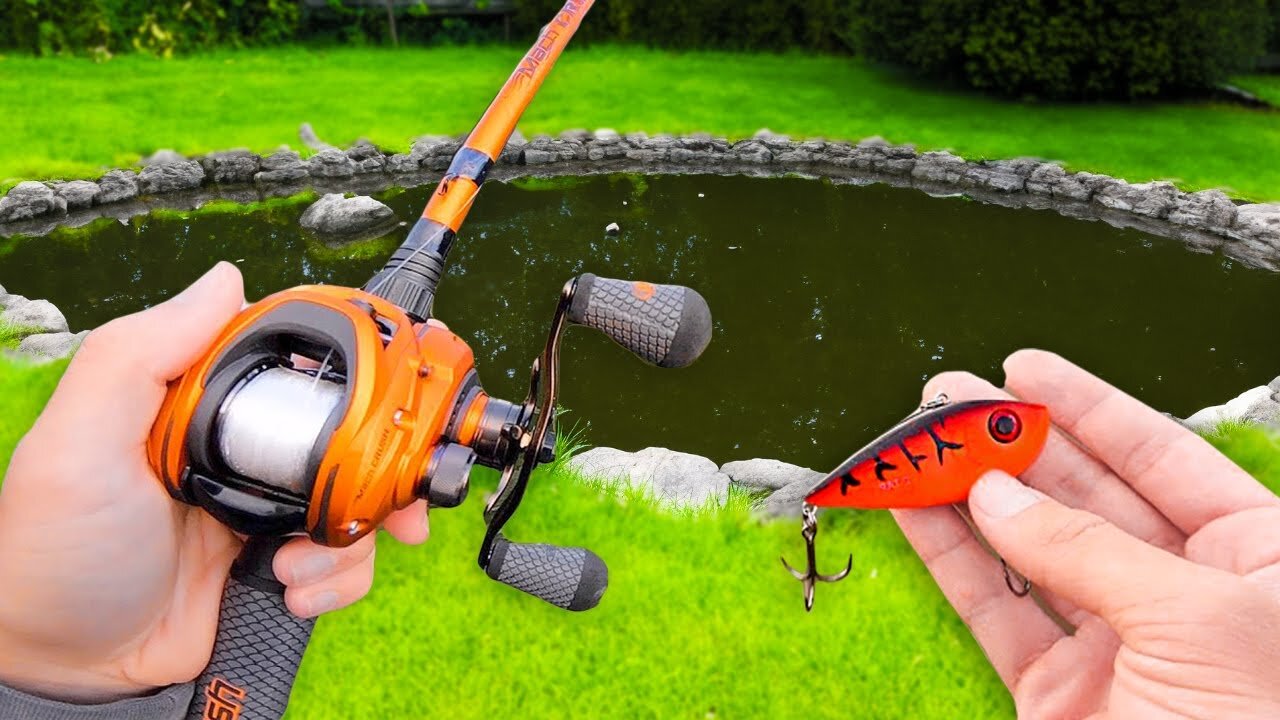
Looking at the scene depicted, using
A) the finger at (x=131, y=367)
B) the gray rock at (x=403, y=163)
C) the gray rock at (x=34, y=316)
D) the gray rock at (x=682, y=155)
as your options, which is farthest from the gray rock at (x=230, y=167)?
the finger at (x=131, y=367)

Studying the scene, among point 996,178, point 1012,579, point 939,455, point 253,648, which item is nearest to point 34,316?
point 253,648

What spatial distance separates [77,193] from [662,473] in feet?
16.1

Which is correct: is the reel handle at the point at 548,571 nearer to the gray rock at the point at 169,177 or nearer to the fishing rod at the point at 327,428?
the fishing rod at the point at 327,428

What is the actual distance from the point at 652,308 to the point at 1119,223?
19.3ft

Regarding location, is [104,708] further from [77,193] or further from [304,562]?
[77,193]

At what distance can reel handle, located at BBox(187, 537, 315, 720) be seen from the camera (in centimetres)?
163

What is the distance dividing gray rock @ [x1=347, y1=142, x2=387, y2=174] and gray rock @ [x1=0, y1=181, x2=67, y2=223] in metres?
1.90

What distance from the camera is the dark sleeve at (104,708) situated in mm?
1540

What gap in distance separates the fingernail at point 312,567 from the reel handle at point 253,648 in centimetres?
5

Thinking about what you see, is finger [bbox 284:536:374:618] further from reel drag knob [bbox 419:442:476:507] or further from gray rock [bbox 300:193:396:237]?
gray rock [bbox 300:193:396:237]

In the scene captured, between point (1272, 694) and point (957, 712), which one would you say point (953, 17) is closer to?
point (957, 712)

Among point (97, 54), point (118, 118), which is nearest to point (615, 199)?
point (118, 118)

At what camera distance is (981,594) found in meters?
1.98

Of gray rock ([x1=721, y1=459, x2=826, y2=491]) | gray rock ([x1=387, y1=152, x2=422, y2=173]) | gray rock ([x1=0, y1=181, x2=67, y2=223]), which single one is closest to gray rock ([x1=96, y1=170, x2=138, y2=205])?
gray rock ([x1=0, y1=181, x2=67, y2=223])
